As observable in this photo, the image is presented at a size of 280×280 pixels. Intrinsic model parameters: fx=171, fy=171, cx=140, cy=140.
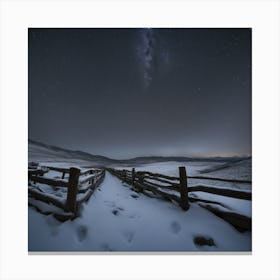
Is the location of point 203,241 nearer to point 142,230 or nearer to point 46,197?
point 142,230

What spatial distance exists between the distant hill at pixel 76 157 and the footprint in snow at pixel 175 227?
1533 millimetres

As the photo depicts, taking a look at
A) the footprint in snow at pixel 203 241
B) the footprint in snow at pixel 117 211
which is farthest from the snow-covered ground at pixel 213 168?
the footprint in snow at pixel 117 211

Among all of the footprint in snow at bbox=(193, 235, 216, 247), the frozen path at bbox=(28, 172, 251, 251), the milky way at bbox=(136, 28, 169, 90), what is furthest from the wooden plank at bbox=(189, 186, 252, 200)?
the milky way at bbox=(136, 28, 169, 90)

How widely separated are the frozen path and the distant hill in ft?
3.15

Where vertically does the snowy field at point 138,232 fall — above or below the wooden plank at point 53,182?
below

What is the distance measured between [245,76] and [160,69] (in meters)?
1.43

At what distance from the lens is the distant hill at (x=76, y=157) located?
2883mm

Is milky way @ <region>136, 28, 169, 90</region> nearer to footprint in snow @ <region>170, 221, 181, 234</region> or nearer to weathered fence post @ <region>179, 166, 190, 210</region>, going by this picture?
weathered fence post @ <region>179, 166, 190, 210</region>

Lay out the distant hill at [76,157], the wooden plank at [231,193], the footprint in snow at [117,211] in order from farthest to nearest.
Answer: the distant hill at [76,157] → the footprint in snow at [117,211] → the wooden plank at [231,193]

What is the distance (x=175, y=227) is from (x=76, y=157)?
2453 millimetres

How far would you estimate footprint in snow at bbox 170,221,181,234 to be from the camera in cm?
232

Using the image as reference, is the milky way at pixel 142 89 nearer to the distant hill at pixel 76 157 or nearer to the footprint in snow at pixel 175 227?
the distant hill at pixel 76 157
